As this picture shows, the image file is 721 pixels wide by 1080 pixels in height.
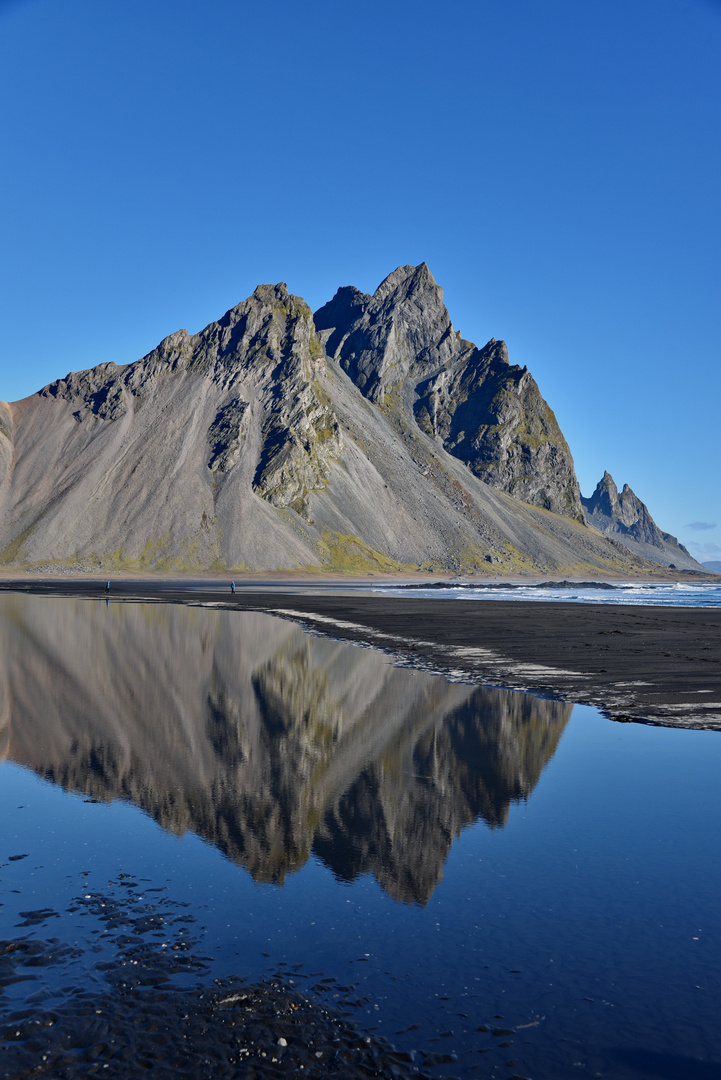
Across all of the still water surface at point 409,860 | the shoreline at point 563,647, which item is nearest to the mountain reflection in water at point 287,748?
the still water surface at point 409,860

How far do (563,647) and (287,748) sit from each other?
22.8 metres

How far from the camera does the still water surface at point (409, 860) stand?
21.0ft

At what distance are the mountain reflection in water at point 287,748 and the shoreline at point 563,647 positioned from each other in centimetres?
236

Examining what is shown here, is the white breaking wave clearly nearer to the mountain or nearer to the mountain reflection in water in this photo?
the mountain

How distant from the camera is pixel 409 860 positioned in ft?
32.0

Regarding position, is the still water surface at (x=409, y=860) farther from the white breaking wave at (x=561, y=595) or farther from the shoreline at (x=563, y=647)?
the white breaking wave at (x=561, y=595)

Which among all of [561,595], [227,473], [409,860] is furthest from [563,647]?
[227,473]

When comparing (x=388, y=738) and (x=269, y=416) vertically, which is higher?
(x=269, y=416)

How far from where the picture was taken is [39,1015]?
6.16m

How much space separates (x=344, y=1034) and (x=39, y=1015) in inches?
102

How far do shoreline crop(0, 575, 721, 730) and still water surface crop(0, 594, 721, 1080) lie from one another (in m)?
3.23

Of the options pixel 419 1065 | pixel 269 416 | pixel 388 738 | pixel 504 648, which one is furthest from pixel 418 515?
pixel 419 1065

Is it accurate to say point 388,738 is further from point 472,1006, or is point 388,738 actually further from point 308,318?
point 308,318

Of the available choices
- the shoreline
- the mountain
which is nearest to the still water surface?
the shoreline
